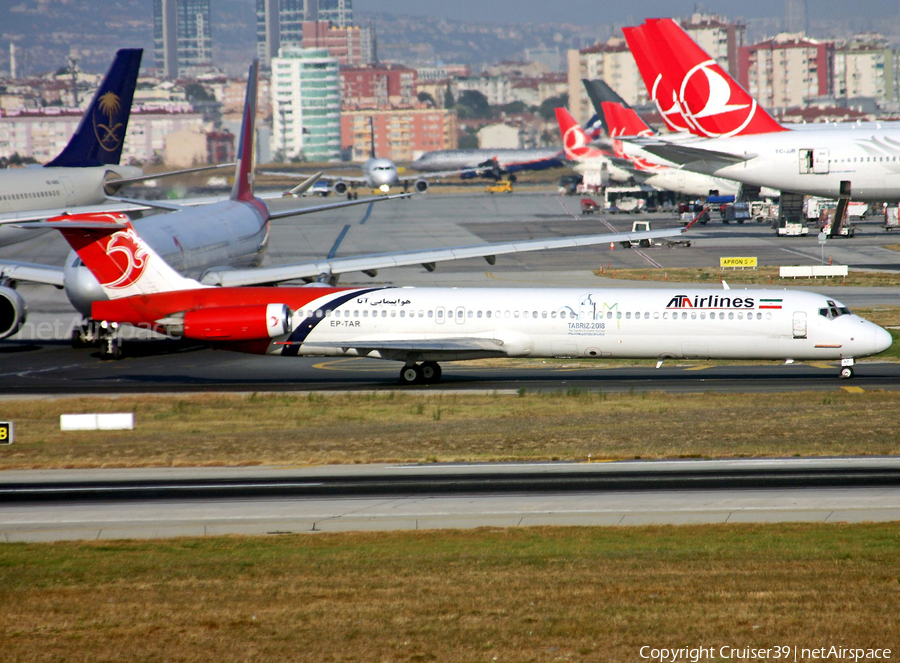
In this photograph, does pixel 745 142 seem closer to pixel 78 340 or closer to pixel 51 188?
pixel 51 188

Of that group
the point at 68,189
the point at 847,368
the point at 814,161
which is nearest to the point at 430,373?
the point at 847,368

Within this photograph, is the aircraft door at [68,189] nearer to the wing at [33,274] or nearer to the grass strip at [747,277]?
the wing at [33,274]

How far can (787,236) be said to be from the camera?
3723 inches

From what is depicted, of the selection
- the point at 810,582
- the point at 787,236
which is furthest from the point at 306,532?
the point at 787,236

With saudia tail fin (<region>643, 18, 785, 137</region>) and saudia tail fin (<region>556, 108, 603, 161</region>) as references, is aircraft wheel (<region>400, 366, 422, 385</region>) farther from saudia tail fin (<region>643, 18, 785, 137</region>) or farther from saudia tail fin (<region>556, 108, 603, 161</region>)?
saudia tail fin (<region>556, 108, 603, 161</region>)

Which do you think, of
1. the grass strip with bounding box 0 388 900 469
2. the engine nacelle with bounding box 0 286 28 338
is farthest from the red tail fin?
the engine nacelle with bounding box 0 286 28 338

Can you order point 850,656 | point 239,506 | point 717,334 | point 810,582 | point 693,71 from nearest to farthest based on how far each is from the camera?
point 850,656
point 810,582
point 239,506
point 717,334
point 693,71

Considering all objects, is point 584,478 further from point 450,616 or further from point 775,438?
point 450,616

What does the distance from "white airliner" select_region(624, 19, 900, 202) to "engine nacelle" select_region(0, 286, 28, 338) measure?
45.1m

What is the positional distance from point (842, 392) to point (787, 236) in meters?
59.4

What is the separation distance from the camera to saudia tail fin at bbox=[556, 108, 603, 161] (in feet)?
500

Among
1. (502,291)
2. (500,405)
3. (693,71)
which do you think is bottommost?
(500,405)

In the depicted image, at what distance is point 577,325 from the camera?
134 feet

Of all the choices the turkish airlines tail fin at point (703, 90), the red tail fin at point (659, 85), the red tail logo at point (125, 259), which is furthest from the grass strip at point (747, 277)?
the red tail logo at point (125, 259)
